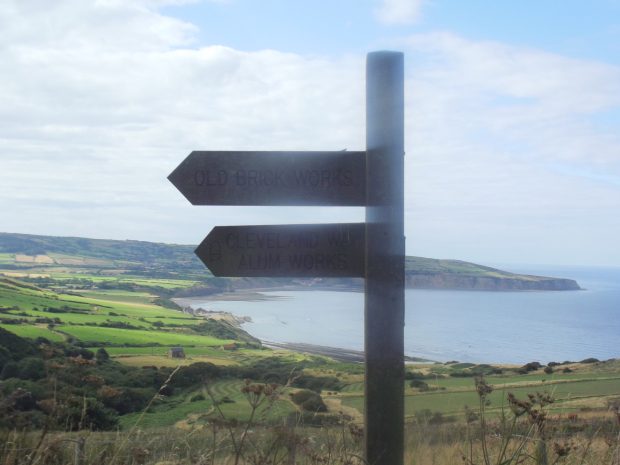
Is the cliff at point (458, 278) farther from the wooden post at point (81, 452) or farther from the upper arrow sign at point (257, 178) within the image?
the wooden post at point (81, 452)

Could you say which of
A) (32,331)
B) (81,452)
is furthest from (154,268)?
(81,452)

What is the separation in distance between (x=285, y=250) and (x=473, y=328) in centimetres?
6910

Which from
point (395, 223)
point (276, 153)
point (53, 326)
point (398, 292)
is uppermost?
point (276, 153)

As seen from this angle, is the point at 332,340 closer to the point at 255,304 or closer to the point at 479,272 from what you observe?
the point at 255,304

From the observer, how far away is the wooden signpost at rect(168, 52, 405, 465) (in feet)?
6.95

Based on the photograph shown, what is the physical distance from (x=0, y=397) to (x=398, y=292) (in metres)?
1.59

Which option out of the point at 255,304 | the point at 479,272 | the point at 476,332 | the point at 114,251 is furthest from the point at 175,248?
the point at 476,332

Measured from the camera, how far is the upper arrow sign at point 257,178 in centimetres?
229

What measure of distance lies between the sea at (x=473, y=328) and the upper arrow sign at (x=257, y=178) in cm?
3675

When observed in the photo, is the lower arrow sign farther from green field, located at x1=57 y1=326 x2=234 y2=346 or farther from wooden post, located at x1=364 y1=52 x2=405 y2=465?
green field, located at x1=57 y1=326 x2=234 y2=346

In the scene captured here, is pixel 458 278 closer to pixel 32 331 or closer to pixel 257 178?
pixel 32 331

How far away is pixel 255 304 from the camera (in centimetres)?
9631

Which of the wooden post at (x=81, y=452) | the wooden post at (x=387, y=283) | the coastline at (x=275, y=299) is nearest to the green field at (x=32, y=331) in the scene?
the coastline at (x=275, y=299)

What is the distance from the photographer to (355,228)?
2.25 metres
